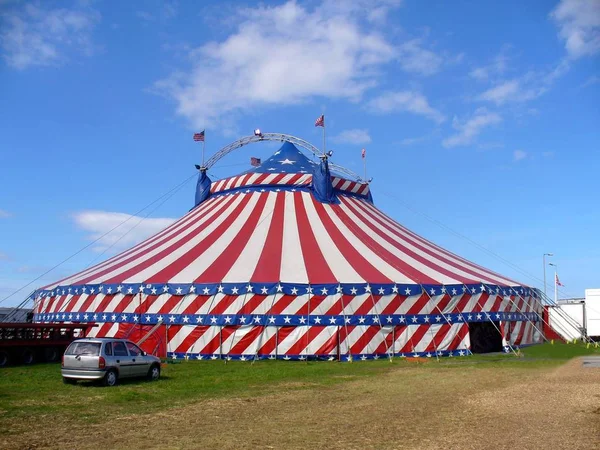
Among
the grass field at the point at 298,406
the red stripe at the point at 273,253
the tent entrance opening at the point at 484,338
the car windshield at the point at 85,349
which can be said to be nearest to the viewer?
the grass field at the point at 298,406

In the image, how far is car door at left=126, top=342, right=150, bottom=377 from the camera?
38.0ft

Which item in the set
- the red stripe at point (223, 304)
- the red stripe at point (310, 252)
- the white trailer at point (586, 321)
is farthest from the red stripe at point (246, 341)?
the white trailer at point (586, 321)

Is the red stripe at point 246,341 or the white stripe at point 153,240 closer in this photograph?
the red stripe at point 246,341

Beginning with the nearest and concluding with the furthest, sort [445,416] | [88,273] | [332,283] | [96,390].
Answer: [445,416], [96,390], [332,283], [88,273]

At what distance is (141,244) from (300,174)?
20.2 ft

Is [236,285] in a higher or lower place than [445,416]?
higher

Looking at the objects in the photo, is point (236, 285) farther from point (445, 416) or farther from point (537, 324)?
point (537, 324)

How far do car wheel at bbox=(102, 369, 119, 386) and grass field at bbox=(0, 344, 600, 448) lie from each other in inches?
7.3

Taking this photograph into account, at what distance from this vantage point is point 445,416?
313 inches

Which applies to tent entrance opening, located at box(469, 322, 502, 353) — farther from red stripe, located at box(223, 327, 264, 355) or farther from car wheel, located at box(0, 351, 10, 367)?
car wheel, located at box(0, 351, 10, 367)

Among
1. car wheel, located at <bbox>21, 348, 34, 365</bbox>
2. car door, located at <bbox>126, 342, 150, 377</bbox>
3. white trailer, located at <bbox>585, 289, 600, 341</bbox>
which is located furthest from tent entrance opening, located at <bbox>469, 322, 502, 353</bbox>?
car wheel, located at <bbox>21, 348, 34, 365</bbox>

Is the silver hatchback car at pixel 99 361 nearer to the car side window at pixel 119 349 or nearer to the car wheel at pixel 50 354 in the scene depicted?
the car side window at pixel 119 349

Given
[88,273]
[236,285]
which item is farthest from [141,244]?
[236,285]

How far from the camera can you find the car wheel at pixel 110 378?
10.9 m
